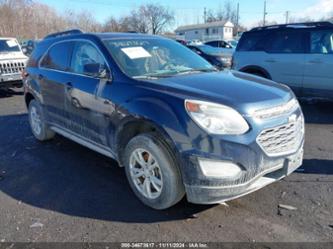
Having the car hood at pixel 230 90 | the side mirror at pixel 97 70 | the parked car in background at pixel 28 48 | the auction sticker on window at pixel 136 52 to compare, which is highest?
the auction sticker on window at pixel 136 52

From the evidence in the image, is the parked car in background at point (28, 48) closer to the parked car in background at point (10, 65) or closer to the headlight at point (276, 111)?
the parked car in background at point (10, 65)

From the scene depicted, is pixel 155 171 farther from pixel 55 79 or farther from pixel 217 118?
pixel 55 79

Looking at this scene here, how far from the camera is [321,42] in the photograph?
752cm

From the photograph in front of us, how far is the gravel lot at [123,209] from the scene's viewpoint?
303 cm

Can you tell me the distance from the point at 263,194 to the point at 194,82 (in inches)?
58.9

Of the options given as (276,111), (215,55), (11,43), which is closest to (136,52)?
(276,111)

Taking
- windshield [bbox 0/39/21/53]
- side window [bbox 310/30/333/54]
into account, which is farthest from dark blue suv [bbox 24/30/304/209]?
windshield [bbox 0/39/21/53]

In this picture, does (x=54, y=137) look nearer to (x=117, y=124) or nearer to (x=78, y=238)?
(x=117, y=124)

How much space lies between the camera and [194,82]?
3479 mm

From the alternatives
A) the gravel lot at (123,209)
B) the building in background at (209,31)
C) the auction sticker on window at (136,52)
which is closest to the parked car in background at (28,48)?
the gravel lot at (123,209)

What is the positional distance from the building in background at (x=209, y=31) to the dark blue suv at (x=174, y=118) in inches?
2733

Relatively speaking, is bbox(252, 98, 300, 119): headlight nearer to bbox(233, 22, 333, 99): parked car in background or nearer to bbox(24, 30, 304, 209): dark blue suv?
bbox(24, 30, 304, 209): dark blue suv

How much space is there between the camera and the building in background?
73.8m

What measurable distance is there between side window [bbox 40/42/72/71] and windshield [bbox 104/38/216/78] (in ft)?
3.11
